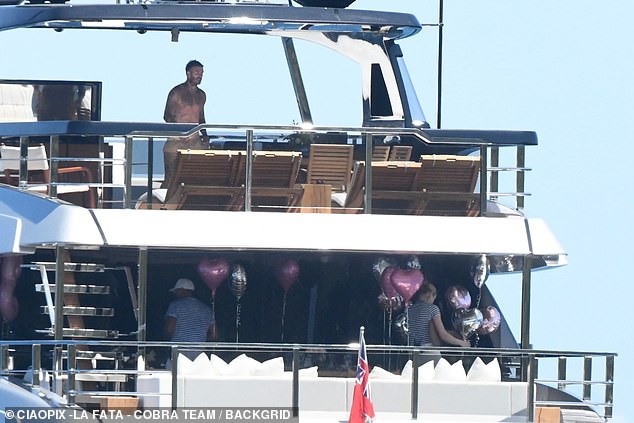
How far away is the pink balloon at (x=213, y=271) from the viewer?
20891 millimetres

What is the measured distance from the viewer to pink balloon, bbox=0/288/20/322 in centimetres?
2178

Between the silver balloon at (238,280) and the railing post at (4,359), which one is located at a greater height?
the silver balloon at (238,280)

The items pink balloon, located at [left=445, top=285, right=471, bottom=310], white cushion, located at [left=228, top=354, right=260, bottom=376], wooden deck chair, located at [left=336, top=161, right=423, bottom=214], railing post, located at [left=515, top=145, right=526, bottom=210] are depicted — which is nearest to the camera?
white cushion, located at [left=228, top=354, right=260, bottom=376]

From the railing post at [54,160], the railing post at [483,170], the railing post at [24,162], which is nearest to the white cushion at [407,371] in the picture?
the railing post at [483,170]

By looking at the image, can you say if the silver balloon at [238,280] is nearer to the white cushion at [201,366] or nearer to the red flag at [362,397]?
the white cushion at [201,366]

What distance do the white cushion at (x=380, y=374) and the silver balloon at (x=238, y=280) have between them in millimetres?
1949

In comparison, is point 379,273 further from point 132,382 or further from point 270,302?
point 132,382

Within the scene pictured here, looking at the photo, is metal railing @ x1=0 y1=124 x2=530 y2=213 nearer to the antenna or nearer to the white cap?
the white cap

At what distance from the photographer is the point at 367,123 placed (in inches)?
932

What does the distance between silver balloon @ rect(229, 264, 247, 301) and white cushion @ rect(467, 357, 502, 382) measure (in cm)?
260

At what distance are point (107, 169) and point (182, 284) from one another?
1.38 m

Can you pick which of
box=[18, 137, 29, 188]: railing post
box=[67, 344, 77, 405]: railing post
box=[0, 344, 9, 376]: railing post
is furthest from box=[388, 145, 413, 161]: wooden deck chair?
box=[0, 344, 9, 376]: railing post

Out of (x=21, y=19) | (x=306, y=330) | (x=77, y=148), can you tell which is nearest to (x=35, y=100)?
(x=21, y=19)

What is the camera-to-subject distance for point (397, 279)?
824 inches
